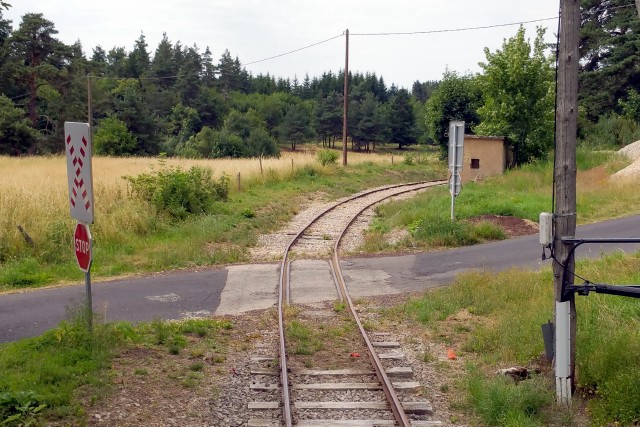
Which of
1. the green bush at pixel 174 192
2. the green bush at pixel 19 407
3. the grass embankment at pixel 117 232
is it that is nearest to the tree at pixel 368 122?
the grass embankment at pixel 117 232

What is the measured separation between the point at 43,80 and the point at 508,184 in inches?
1516

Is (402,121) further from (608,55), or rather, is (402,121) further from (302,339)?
(302,339)

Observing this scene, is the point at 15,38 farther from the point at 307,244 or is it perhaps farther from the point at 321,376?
the point at 321,376

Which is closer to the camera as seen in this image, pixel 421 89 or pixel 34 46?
pixel 34 46

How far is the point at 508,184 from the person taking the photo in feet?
91.4

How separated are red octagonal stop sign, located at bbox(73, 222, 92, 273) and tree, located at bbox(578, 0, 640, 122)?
46181 mm

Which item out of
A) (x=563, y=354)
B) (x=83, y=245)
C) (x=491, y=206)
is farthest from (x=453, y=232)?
(x=83, y=245)

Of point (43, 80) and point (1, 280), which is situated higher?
point (43, 80)

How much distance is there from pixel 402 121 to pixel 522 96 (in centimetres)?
6966

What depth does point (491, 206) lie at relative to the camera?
2192 centimetres

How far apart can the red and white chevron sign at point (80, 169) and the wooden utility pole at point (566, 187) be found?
16.3 ft

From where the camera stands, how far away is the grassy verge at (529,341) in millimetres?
6527

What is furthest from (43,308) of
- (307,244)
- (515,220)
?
(515,220)

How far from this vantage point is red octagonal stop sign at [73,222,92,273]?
7.75 m
